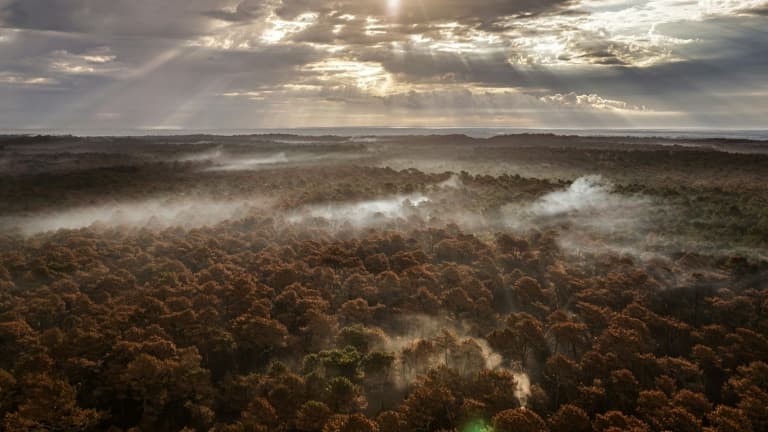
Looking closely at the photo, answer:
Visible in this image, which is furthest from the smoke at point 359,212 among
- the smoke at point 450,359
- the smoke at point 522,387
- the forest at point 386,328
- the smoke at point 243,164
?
the smoke at point 243,164

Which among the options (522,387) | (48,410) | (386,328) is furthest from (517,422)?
(48,410)

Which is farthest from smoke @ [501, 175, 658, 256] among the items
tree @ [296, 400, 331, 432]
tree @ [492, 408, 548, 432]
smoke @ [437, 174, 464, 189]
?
tree @ [296, 400, 331, 432]

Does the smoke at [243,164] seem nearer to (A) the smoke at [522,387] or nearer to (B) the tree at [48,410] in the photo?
(B) the tree at [48,410]

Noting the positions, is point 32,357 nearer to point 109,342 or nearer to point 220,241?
point 109,342

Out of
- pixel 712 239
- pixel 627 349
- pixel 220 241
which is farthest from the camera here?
pixel 712 239

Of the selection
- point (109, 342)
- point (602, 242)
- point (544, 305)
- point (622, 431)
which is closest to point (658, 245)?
point (602, 242)
